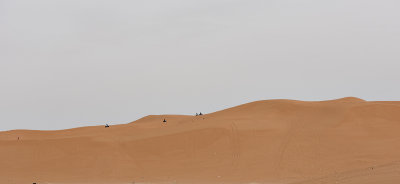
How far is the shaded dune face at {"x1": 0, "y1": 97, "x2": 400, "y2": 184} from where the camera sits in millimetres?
25812

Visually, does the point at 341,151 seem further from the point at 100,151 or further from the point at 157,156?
the point at 100,151

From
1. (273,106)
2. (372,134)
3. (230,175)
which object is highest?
(273,106)

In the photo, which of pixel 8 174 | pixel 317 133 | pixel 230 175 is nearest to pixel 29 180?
pixel 8 174

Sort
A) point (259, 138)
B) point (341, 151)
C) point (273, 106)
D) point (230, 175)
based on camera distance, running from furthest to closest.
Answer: point (273, 106) < point (259, 138) < point (341, 151) < point (230, 175)

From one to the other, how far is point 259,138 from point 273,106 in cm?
645

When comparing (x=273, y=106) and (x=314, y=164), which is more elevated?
(x=273, y=106)

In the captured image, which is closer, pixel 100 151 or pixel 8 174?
pixel 8 174

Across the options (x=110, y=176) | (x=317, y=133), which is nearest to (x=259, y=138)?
(x=317, y=133)

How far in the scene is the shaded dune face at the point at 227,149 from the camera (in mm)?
25812

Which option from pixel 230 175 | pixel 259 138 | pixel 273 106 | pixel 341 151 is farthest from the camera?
Answer: pixel 273 106

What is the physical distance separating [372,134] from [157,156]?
458 inches

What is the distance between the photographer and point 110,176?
86.9ft

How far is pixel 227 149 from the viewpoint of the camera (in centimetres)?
2842

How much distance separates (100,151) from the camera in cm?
2970
